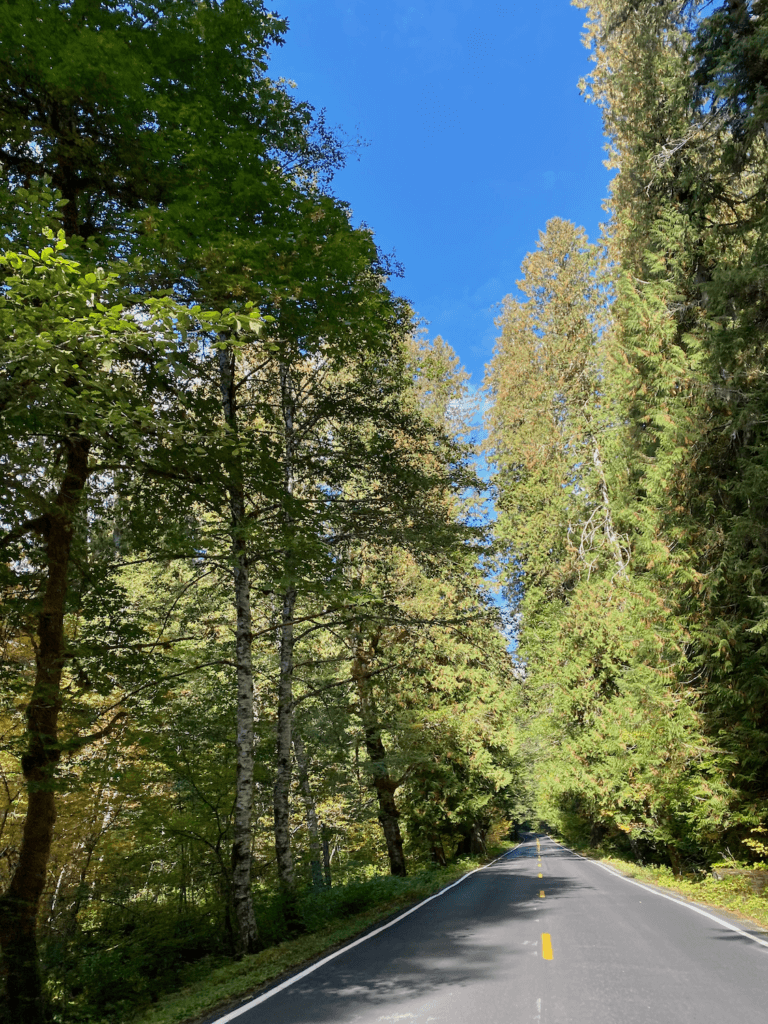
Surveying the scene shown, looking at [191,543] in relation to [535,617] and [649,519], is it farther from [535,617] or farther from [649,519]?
[535,617]

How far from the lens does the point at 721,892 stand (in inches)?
478

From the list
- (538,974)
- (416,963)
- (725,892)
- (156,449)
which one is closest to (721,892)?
(725,892)

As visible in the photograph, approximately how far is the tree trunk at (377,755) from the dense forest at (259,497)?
0.38 ft

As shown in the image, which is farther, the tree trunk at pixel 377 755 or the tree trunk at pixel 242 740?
the tree trunk at pixel 377 755

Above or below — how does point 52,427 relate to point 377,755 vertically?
above

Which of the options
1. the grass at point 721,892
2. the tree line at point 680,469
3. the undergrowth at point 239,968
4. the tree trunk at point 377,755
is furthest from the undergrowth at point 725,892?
the tree trunk at point 377,755

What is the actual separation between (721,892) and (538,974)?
8560mm

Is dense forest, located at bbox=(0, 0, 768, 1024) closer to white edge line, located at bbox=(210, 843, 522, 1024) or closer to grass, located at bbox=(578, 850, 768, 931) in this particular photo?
grass, located at bbox=(578, 850, 768, 931)

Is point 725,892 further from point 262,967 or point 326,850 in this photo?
point 326,850

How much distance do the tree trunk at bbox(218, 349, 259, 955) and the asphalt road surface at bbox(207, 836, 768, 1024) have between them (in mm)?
1686

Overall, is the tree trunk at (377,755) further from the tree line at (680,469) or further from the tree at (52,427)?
the tree at (52,427)

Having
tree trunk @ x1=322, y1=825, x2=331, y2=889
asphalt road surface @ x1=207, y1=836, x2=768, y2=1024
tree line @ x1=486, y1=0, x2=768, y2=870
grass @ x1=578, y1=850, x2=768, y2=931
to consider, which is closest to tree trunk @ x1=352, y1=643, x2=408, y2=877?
tree trunk @ x1=322, y1=825, x2=331, y2=889

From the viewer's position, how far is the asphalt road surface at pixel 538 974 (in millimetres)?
4879

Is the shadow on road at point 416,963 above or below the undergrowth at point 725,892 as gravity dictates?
above
